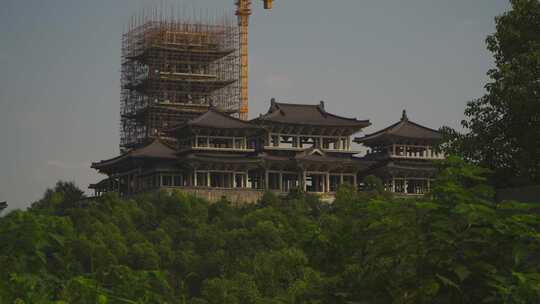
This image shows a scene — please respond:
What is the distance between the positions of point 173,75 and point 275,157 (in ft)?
49.0

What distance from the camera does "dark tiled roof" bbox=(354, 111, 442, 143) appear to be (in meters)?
61.8

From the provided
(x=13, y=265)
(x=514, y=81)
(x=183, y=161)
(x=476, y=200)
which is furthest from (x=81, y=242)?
(x=476, y=200)

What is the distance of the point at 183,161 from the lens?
5716 centimetres

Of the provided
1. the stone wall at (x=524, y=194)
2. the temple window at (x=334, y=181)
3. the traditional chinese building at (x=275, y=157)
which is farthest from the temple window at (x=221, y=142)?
the stone wall at (x=524, y=194)

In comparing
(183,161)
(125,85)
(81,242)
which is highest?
(125,85)

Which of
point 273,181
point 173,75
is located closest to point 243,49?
point 173,75

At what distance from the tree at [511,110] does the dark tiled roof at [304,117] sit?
37882 mm

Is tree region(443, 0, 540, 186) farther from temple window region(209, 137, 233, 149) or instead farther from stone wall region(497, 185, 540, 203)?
temple window region(209, 137, 233, 149)

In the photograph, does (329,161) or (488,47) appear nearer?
(488,47)

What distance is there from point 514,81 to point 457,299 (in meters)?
12.8

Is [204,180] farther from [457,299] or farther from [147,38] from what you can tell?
[457,299]

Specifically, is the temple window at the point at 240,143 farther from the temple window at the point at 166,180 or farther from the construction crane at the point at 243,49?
the construction crane at the point at 243,49

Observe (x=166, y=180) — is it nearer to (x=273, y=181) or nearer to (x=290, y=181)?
(x=273, y=181)

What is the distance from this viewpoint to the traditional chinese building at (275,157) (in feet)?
190
